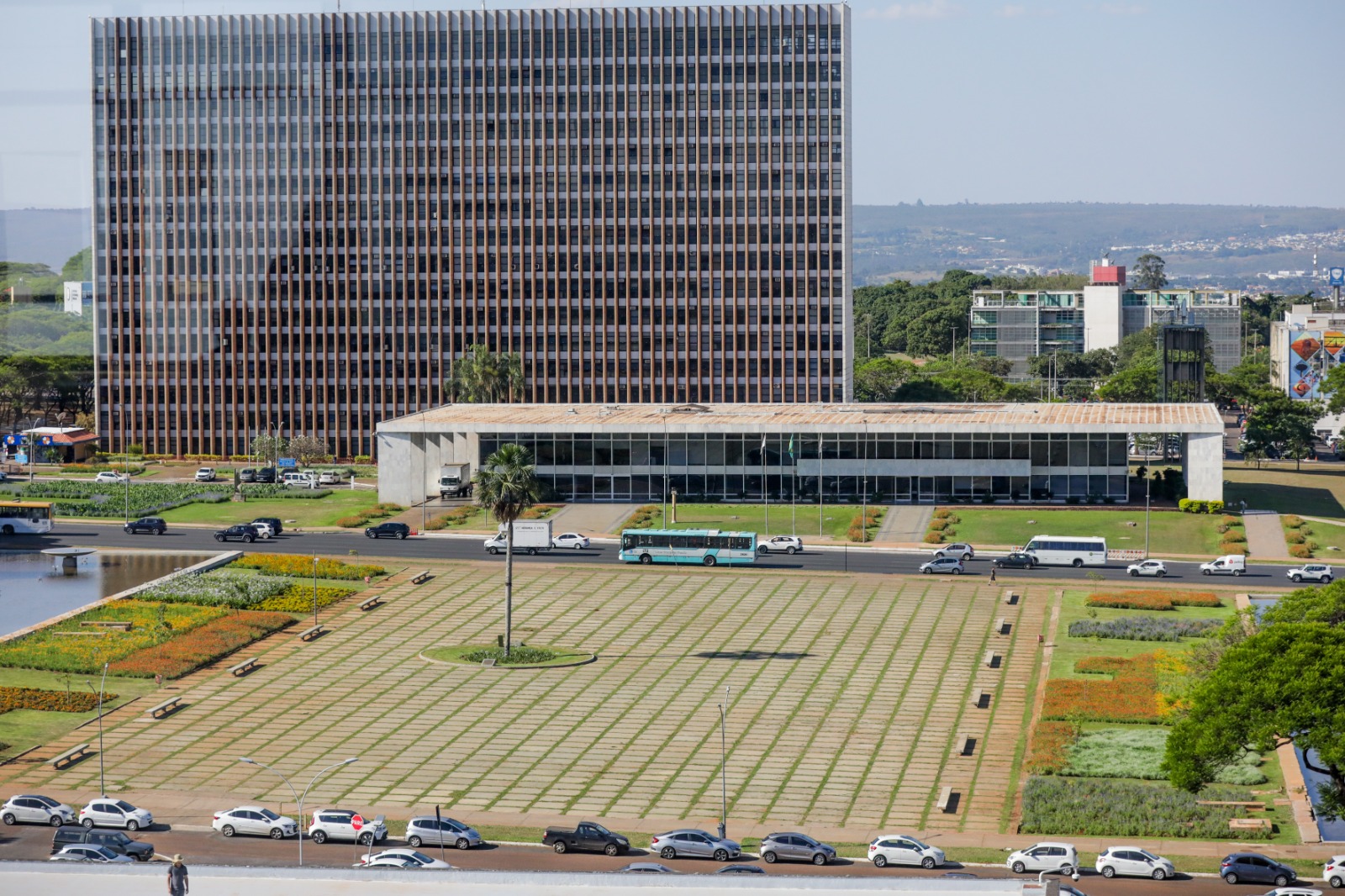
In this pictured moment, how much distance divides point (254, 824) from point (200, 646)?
36.6 m

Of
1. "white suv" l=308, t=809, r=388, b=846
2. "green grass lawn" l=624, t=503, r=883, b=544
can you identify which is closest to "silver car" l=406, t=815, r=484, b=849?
"white suv" l=308, t=809, r=388, b=846

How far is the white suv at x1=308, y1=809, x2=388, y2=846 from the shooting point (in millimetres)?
71938

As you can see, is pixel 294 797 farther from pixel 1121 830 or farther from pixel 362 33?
pixel 362 33

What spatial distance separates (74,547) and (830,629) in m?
64.5

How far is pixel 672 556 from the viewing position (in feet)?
447

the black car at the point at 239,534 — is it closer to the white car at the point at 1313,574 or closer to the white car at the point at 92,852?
the white car at the point at 1313,574

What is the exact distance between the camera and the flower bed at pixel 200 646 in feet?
336

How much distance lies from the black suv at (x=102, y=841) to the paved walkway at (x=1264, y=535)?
9468 centimetres

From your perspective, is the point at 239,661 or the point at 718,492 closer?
the point at 239,661

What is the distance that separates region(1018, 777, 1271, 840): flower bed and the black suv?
34.8m

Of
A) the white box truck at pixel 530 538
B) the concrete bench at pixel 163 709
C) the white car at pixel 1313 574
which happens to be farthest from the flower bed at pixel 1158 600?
the concrete bench at pixel 163 709

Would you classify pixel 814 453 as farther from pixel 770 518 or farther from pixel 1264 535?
pixel 1264 535

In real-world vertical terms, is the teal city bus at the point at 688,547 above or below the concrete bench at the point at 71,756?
above

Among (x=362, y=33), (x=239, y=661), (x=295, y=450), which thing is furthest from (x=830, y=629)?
(x=362, y=33)
